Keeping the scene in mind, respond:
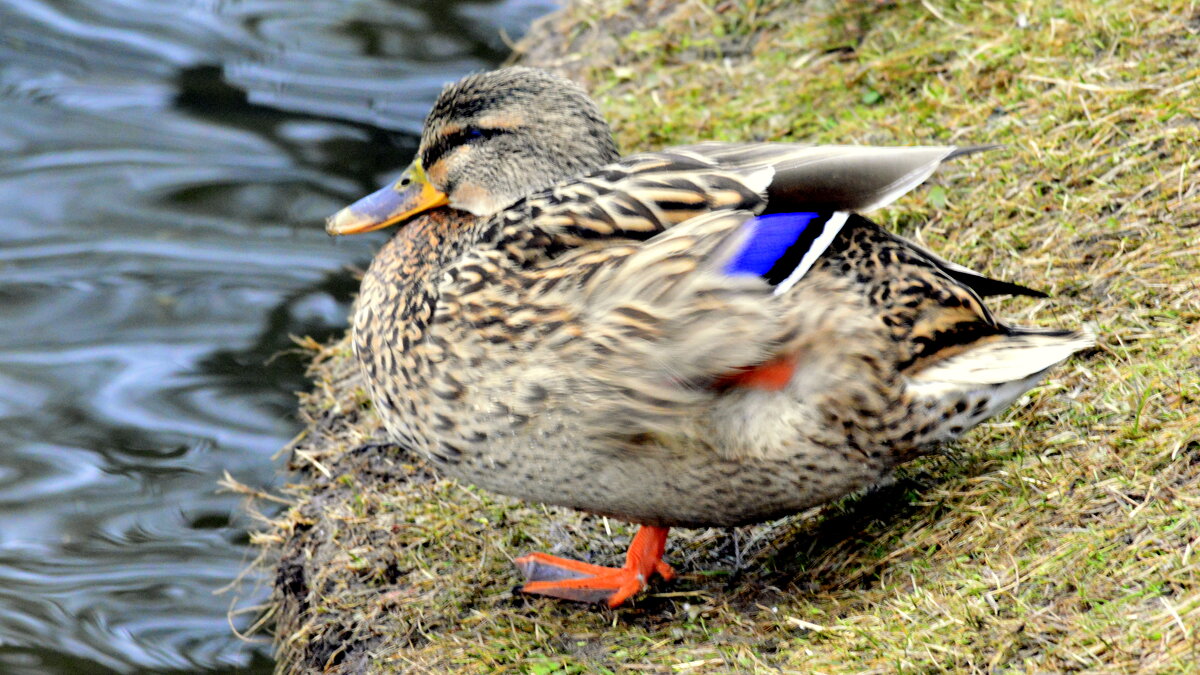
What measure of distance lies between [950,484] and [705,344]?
0.77m

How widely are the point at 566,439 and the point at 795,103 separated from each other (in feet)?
8.56

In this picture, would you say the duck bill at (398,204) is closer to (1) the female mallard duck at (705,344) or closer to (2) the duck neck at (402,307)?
(2) the duck neck at (402,307)

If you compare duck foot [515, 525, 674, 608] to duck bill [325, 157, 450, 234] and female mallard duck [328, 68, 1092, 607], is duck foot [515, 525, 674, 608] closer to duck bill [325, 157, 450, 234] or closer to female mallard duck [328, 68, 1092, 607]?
female mallard duck [328, 68, 1092, 607]

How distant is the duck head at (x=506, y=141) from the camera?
3.54m

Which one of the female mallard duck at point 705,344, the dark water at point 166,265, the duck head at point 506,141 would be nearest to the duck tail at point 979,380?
the female mallard duck at point 705,344

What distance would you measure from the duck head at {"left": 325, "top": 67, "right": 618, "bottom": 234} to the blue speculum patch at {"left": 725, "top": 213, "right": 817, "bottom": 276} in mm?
795

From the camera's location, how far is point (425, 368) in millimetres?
3104

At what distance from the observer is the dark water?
4.48 m

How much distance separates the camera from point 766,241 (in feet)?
9.43

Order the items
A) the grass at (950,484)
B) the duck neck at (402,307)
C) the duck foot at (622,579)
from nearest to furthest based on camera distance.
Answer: the grass at (950,484), the duck neck at (402,307), the duck foot at (622,579)

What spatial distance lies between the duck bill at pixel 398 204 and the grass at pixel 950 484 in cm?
86

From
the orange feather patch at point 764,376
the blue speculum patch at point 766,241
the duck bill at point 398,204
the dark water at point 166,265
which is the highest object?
the blue speculum patch at point 766,241

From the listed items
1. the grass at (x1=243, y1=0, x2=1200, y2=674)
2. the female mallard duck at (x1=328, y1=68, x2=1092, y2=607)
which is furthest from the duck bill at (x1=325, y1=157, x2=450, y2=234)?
the grass at (x1=243, y1=0, x2=1200, y2=674)

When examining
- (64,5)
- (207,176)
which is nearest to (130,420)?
(207,176)
